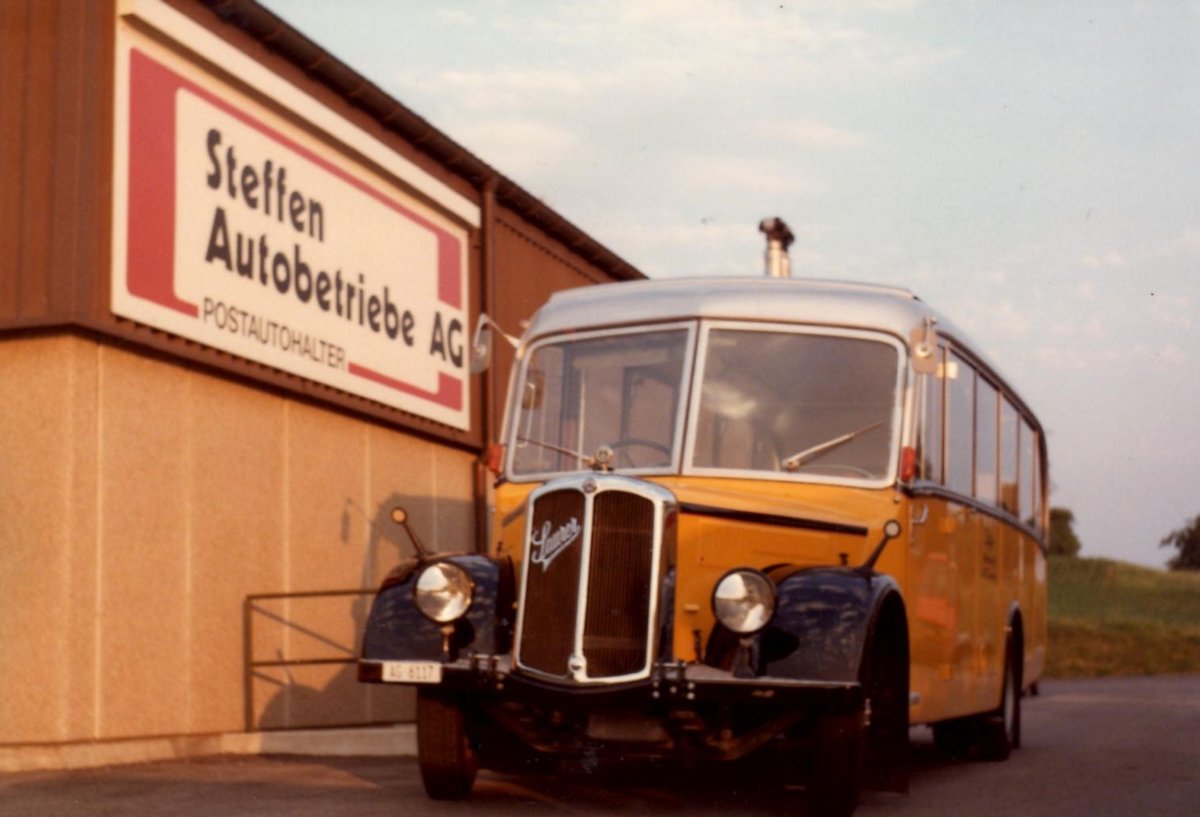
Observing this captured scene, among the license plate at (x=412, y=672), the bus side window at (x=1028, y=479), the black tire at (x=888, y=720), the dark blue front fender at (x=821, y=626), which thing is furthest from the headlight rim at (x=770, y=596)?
the bus side window at (x=1028, y=479)

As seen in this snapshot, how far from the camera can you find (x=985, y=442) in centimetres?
1392

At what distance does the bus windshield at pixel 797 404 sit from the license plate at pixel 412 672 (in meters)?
1.94

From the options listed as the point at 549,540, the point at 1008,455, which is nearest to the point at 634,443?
the point at 549,540

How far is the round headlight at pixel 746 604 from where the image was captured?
9.03 meters

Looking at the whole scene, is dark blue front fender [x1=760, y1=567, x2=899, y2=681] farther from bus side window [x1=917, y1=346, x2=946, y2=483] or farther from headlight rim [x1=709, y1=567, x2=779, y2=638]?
bus side window [x1=917, y1=346, x2=946, y2=483]

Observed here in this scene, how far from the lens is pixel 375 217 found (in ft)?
60.1

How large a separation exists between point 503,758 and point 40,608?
167 inches

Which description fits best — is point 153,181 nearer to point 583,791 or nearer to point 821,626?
point 583,791

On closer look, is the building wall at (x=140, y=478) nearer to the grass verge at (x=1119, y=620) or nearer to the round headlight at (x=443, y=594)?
the round headlight at (x=443, y=594)

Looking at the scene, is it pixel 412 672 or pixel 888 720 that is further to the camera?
pixel 888 720

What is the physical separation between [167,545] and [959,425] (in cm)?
576

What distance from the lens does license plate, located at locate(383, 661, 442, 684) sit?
9.55 m

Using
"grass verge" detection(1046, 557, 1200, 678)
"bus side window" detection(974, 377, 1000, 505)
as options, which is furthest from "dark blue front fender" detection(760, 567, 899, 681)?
"grass verge" detection(1046, 557, 1200, 678)

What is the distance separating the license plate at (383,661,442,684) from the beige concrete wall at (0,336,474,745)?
4.21 meters
